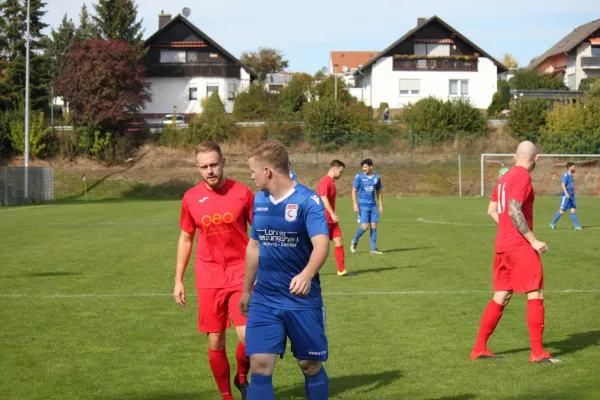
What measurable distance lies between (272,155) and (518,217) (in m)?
3.33

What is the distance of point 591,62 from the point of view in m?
87.2

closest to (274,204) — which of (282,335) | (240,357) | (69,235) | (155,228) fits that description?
(282,335)

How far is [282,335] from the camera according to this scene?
546 cm

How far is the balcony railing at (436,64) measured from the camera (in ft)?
249

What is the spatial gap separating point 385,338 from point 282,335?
153 inches

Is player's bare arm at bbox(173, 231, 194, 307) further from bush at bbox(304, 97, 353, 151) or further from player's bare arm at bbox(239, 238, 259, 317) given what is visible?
bush at bbox(304, 97, 353, 151)

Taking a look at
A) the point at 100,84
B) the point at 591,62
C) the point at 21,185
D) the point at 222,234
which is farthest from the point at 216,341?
the point at 591,62

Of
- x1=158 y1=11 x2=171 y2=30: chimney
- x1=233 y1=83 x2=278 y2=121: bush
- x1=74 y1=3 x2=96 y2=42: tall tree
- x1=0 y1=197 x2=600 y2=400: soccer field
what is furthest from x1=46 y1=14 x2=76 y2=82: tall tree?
x1=0 y1=197 x2=600 y2=400: soccer field

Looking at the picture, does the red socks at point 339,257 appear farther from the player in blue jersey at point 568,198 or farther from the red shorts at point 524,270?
the player in blue jersey at point 568,198

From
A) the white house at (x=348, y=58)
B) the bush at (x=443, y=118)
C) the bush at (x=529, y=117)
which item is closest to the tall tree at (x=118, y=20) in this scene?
the bush at (x=443, y=118)

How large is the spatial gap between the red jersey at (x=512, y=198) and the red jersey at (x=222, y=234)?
2.53 metres

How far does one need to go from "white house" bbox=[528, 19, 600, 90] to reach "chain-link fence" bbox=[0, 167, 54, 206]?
5951 centimetres

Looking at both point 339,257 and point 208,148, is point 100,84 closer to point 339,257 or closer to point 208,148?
point 339,257

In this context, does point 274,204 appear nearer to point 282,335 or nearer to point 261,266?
point 261,266
